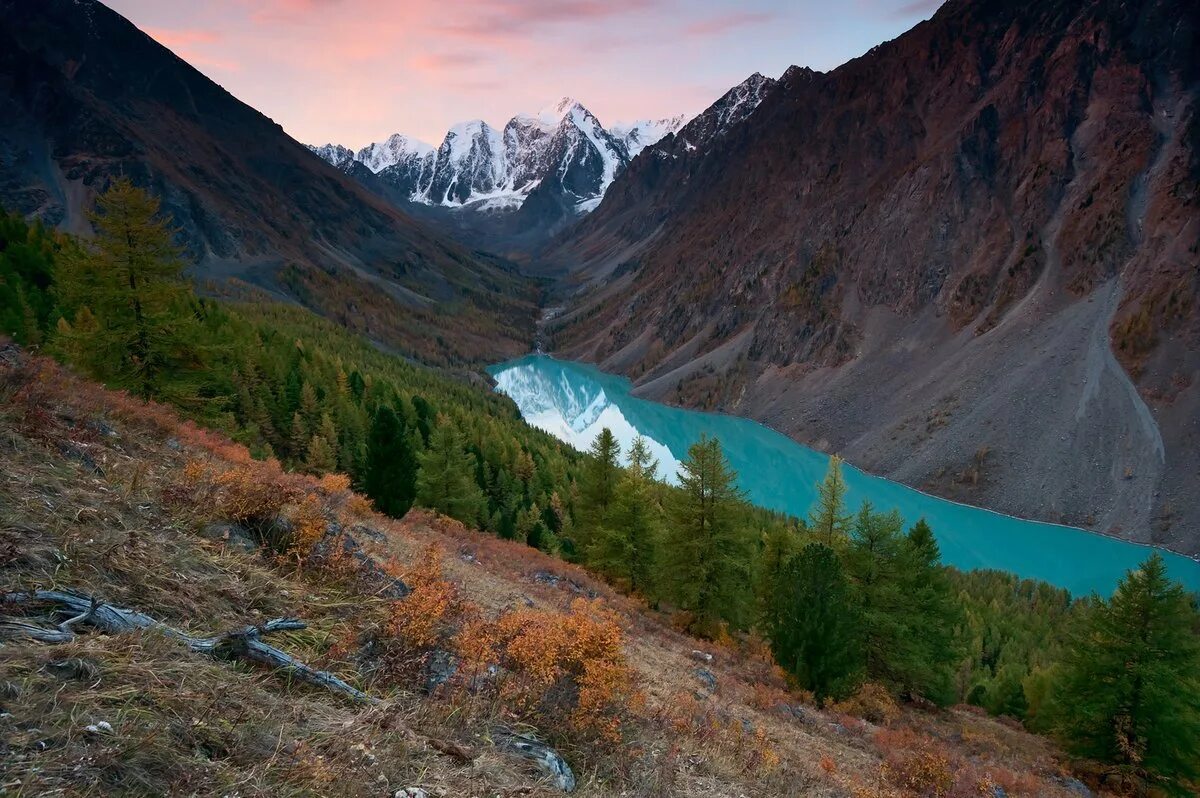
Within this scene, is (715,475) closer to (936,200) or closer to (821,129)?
(936,200)

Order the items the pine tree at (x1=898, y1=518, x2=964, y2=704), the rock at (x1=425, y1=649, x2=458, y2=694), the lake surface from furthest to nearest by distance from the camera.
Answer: the lake surface
the pine tree at (x1=898, y1=518, x2=964, y2=704)
the rock at (x1=425, y1=649, x2=458, y2=694)

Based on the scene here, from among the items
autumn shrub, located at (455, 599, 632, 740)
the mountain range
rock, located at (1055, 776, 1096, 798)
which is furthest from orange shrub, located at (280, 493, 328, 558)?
the mountain range

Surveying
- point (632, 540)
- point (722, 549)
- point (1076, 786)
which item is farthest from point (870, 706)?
point (632, 540)

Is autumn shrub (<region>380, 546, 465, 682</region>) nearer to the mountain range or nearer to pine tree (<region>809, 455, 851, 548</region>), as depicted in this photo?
pine tree (<region>809, 455, 851, 548</region>)

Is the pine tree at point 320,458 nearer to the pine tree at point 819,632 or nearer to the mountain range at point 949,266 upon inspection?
the mountain range at point 949,266

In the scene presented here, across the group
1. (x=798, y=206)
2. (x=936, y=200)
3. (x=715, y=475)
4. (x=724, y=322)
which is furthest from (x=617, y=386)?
(x=715, y=475)

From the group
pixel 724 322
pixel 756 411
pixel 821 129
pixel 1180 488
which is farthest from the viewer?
pixel 821 129

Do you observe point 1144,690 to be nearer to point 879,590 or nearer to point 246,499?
point 879,590
